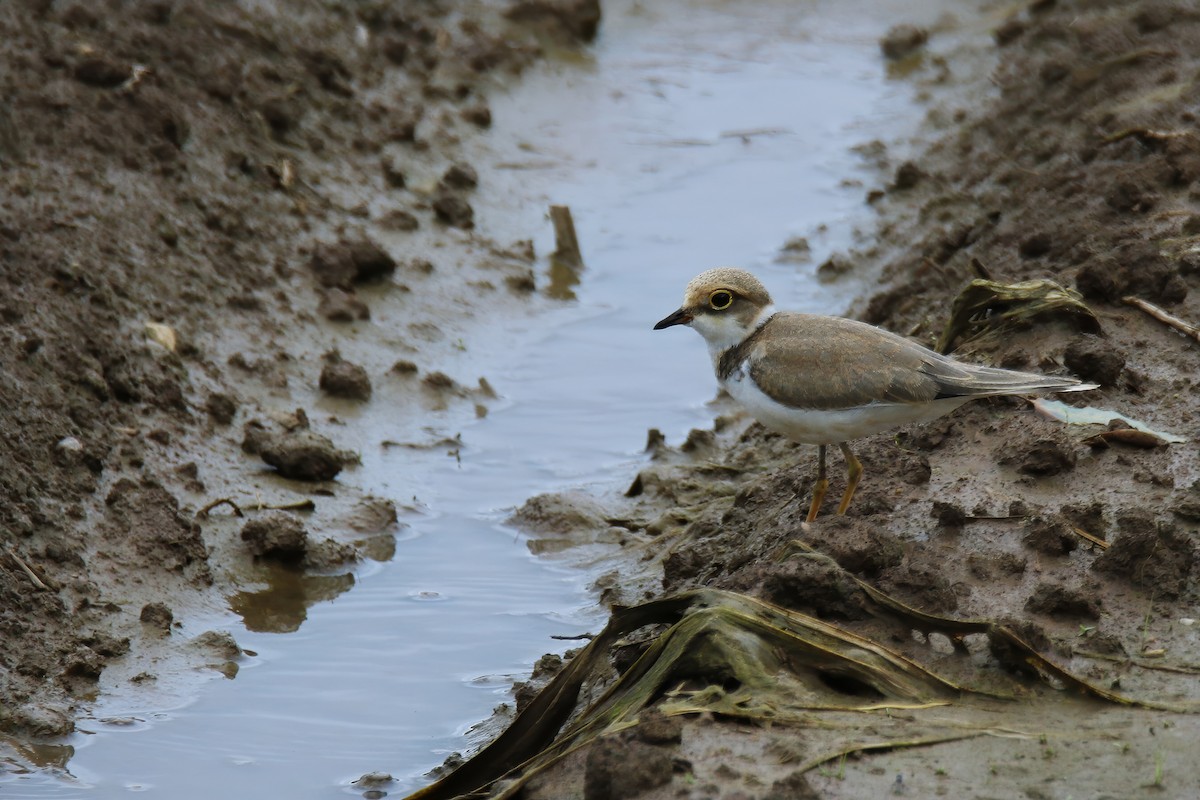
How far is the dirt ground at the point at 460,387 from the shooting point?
468 cm

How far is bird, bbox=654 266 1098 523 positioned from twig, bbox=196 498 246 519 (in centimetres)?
259

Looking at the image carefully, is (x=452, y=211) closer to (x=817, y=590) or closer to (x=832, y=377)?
Result: (x=832, y=377)

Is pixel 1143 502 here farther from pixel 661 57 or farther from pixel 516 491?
pixel 661 57

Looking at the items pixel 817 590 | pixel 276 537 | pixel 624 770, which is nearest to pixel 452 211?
pixel 276 537

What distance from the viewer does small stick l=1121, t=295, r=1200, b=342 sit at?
245 inches

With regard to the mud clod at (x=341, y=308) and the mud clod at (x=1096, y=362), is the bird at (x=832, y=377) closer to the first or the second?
the mud clod at (x=1096, y=362)

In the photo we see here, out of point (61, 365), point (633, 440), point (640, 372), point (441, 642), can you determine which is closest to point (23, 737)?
point (441, 642)

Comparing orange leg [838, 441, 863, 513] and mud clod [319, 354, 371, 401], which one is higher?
mud clod [319, 354, 371, 401]

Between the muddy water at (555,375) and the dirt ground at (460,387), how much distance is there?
266 millimetres

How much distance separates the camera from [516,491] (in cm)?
780

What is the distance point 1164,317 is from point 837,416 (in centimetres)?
191

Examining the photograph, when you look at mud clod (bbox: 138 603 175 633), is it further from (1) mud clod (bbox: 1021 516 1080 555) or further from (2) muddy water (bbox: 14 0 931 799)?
(1) mud clod (bbox: 1021 516 1080 555)

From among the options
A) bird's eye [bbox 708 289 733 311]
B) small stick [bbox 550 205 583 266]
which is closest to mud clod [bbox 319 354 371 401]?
small stick [bbox 550 205 583 266]

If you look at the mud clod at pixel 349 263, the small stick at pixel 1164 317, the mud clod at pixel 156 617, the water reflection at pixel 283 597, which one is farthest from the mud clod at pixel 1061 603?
the mud clod at pixel 349 263
